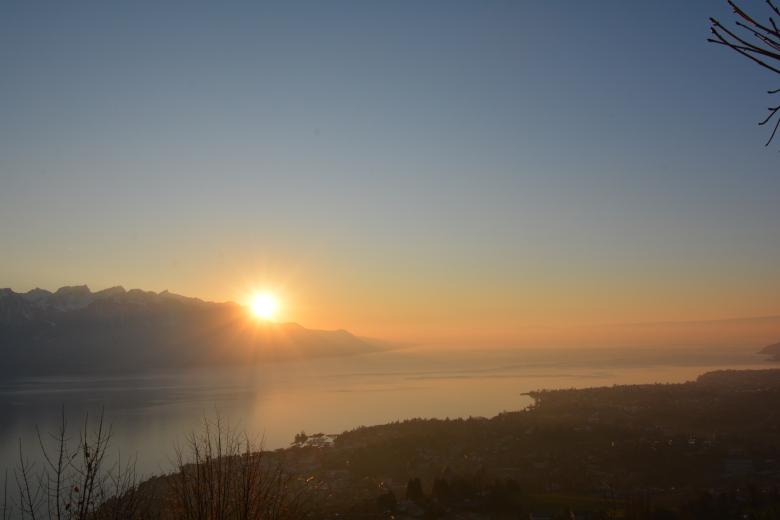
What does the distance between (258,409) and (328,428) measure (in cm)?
1395

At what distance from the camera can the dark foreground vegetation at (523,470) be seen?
14945mm

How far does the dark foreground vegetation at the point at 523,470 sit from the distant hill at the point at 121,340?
4293 inches

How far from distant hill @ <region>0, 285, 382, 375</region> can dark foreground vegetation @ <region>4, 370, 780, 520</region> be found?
358 ft

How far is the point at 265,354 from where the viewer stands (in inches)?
6457

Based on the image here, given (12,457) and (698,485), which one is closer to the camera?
(698,485)

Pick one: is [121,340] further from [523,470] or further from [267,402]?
[523,470]

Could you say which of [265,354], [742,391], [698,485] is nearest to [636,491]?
[698,485]

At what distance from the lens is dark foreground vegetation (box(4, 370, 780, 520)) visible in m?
14.9

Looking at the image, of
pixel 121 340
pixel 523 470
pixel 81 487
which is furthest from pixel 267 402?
pixel 121 340

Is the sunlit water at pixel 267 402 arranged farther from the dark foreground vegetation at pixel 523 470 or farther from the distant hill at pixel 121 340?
the distant hill at pixel 121 340

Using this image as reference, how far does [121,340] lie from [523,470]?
165470 millimetres

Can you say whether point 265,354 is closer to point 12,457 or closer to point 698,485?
point 12,457

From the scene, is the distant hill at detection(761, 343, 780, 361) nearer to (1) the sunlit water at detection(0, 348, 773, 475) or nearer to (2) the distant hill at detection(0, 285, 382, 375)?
(1) the sunlit water at detection(0, 348, 773, 475)

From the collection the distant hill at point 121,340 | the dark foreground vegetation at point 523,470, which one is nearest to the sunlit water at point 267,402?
the dark foreground vegetation at point 523,470
